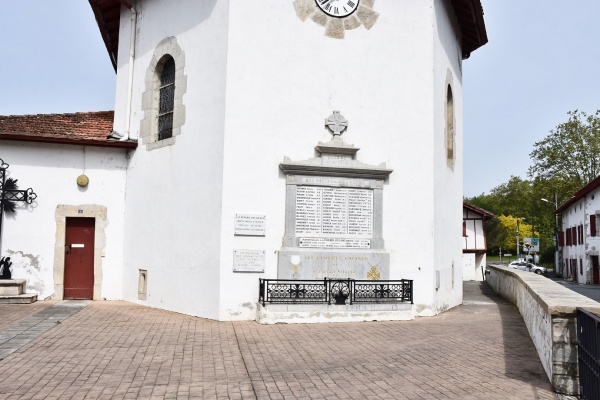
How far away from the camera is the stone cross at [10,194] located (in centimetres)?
1284

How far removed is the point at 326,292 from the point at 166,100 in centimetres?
599

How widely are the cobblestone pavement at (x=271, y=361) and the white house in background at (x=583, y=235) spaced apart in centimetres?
2817

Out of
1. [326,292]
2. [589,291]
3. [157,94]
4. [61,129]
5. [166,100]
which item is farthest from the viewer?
[589,291]

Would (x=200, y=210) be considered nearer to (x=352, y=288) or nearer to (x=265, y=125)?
(x=265, y=125)

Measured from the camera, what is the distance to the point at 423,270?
1179 cm

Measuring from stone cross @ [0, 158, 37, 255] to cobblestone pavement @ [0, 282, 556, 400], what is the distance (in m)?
3.95

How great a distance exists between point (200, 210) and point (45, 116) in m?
6.12

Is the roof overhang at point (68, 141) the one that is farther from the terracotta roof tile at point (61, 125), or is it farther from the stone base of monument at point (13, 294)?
the stone base of monument at point (13, 294)

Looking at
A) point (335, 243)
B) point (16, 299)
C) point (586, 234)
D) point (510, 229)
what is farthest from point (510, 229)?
point (16, 299)

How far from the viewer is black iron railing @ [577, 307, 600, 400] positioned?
464cm

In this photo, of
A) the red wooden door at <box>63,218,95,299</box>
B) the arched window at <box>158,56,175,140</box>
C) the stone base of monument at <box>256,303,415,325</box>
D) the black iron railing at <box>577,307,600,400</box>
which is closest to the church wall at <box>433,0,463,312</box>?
the stone base of monument at <box>256,303,415,325</box>

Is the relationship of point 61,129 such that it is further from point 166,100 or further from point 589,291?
point 589,291

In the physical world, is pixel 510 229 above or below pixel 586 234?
above

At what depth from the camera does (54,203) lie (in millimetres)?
13180
